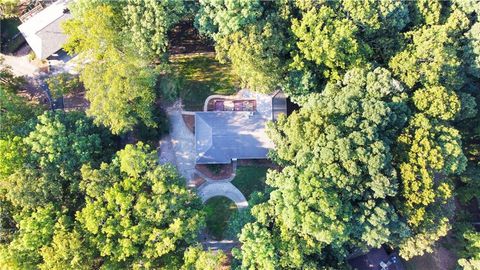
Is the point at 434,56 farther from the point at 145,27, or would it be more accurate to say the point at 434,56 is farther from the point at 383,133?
the point at 145,27

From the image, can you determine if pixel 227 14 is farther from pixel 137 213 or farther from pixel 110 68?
pixel 137 213

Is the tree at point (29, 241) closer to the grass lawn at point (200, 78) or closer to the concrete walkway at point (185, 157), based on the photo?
the concrete walkway at point (185, 157)

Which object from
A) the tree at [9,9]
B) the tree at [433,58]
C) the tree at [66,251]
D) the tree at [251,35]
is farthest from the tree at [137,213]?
the tree at [433,58]

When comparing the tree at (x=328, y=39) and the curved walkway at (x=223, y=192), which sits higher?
the tree at (x=328, y=39)

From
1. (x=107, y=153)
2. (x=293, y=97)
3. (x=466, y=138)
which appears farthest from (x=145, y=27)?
(x=466, y=138)

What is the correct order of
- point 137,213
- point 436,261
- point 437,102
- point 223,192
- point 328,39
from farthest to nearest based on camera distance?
point 436,261 → point 223,192 → point 328,39 → point 437,102 → point 137,213

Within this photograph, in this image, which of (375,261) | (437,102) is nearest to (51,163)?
(375,261)
